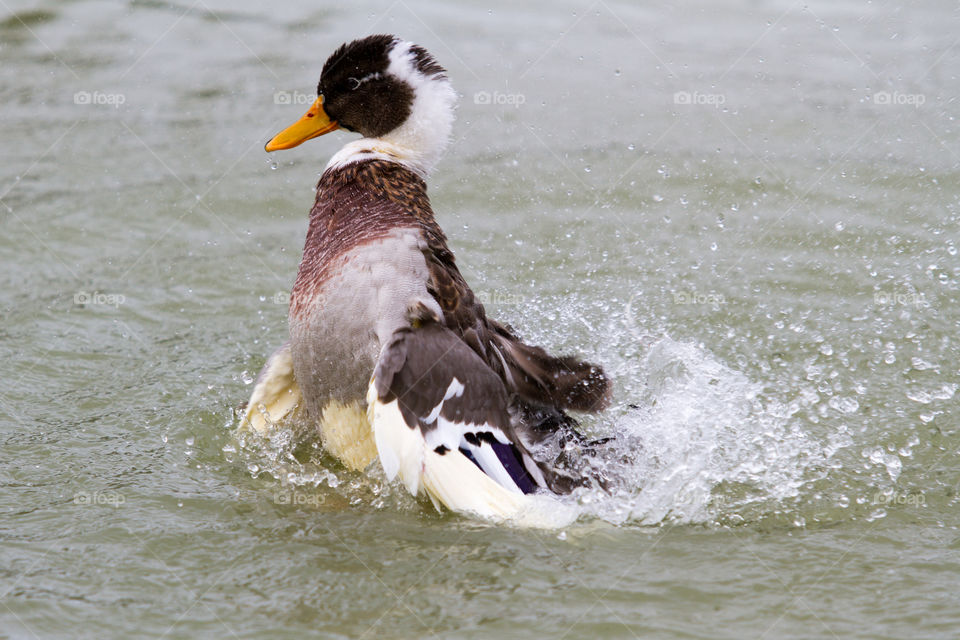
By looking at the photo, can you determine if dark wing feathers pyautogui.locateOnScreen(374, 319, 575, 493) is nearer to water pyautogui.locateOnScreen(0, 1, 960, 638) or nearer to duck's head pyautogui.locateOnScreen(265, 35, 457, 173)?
water pyautogui.locateOnScreen(0, 1, 960, 638)

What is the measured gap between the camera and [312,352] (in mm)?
4016

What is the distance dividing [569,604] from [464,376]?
0.89 metres

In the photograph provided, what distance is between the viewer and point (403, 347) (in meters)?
3.68

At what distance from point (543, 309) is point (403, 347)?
2500 mm

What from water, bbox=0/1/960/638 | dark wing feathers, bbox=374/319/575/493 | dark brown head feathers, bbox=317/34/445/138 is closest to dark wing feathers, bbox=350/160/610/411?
dark wing feathers, bbox=374/319/575/493

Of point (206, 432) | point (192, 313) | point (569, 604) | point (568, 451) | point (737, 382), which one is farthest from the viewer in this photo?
point (192, 313)

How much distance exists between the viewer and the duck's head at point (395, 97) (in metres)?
4.37

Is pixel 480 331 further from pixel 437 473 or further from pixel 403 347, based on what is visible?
pixel 437 473

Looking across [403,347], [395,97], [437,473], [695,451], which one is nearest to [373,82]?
[395,97]

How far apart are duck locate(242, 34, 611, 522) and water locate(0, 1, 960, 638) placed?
23 cm

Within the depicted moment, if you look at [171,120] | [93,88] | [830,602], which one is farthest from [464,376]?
[93,88]

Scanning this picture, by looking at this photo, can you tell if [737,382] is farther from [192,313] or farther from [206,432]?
[192,313]

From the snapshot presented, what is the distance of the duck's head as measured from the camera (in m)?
4.37

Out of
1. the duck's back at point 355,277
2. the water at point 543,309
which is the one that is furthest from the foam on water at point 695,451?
the duck's back at point 355,277
